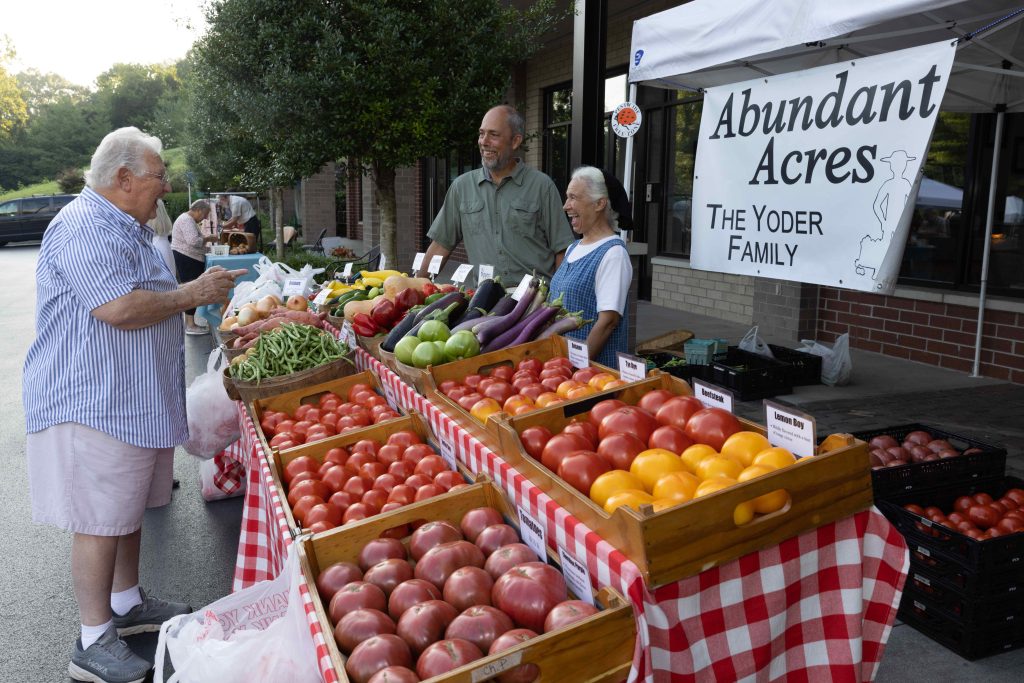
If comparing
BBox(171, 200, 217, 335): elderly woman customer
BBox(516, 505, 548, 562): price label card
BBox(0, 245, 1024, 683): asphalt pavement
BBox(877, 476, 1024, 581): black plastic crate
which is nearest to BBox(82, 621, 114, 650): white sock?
BBox(0, 245, 1024, 683): asphalt pavement

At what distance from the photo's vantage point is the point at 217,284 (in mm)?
3285

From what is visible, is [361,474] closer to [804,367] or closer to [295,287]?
[295,287]

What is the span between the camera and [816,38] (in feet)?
12.2

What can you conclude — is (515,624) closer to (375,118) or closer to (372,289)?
(372,289)

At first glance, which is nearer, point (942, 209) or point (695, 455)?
point (695, 455)

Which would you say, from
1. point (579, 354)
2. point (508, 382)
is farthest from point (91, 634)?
point (579, 354)

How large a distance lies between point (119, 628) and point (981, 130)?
7970 millimetres

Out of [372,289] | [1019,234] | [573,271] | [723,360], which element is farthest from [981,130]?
[372,289]

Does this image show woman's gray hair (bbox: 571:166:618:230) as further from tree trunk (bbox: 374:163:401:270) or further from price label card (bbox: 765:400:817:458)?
tree trunk (bbox: 374:163:401:270)

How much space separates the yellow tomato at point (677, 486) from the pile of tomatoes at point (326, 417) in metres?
1.53

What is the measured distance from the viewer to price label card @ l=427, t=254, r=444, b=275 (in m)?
5.13

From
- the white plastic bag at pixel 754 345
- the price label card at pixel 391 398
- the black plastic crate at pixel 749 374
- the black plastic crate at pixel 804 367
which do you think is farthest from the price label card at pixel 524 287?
the black plastic crate at pixel 804 367

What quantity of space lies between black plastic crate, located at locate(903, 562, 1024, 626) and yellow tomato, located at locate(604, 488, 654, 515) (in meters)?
1.74

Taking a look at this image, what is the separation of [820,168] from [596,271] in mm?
1360
